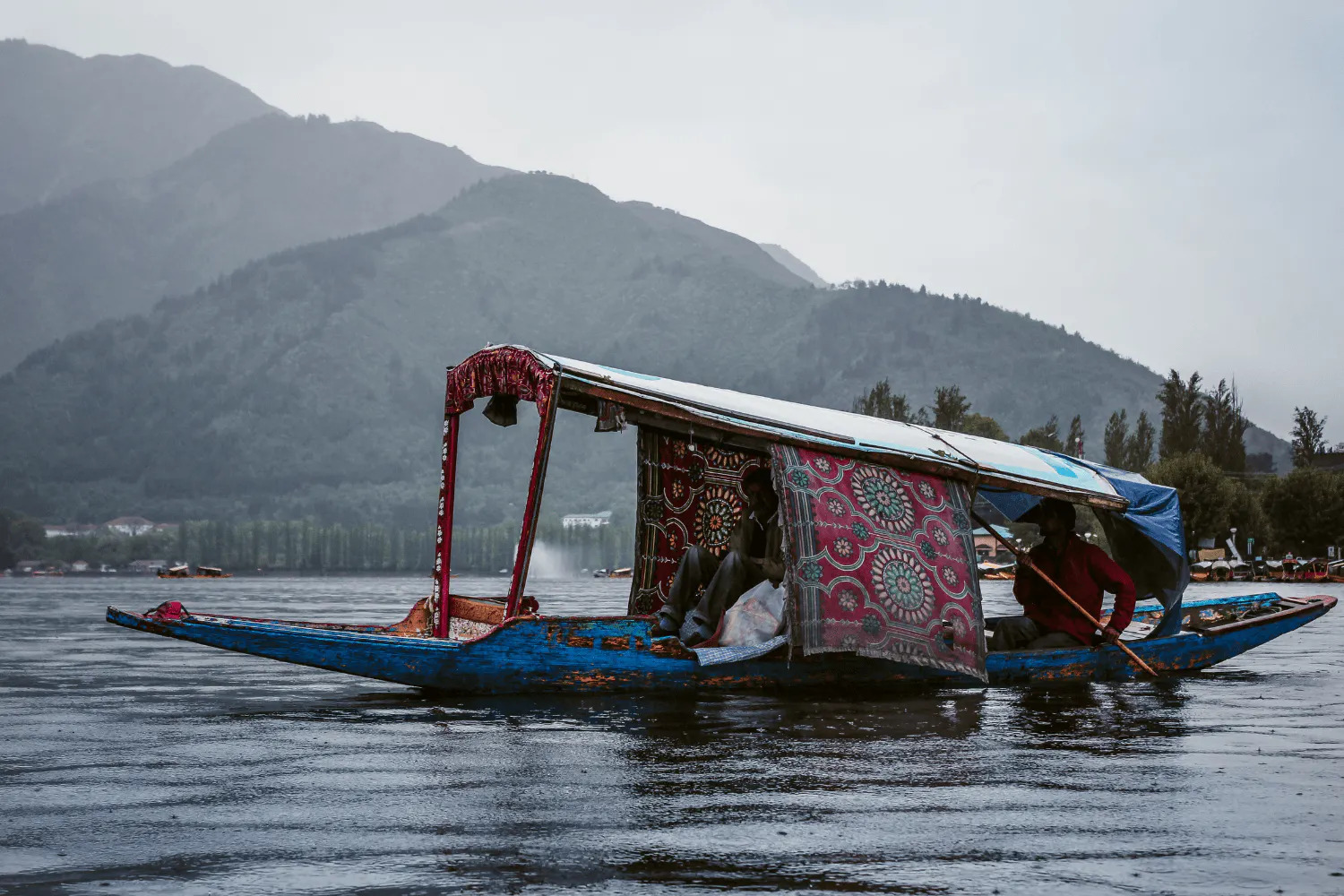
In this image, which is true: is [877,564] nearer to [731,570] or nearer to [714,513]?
[731,570]

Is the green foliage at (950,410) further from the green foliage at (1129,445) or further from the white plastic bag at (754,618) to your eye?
the white plastic bag at (754,618)

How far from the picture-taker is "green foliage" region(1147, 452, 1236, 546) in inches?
2707

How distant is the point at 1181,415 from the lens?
81812 mm

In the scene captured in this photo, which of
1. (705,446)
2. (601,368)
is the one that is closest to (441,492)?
(601,368)

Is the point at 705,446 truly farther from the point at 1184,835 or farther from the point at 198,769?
the point at 1184,835

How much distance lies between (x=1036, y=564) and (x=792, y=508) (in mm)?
3083

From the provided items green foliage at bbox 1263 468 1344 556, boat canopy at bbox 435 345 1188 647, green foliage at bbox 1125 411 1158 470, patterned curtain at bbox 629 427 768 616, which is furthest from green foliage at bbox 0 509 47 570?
boat canopy at bbox 435 345 1188 647

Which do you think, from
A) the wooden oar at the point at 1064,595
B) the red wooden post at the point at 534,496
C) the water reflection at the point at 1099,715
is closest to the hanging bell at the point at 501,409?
the red wooden post at the point at 534,496

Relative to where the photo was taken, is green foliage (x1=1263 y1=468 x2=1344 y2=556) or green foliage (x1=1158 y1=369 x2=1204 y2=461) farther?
green foliage (x1=1158 y1=369 x2=1204 y2=461)

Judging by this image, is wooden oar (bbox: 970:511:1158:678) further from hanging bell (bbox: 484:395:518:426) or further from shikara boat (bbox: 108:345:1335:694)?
hanging bell (bbox: 484:395:518:426)

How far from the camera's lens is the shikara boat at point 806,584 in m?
11.8

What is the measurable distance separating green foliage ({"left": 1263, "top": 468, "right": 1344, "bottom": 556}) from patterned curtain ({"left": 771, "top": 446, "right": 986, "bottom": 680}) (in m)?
63.9

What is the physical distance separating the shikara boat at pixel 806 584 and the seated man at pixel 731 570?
389mm

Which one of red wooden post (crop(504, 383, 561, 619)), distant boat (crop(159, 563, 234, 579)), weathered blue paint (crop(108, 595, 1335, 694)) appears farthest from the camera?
distant boat (crop(159, 563, 234, 579))
